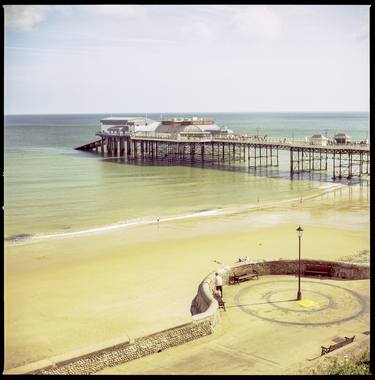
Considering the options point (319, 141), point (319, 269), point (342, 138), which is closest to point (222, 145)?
point (319, 141)

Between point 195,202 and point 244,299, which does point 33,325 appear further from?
point 195,202

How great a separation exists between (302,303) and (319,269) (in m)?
2.46

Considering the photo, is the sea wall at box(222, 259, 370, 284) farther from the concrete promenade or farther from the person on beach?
the person on beach

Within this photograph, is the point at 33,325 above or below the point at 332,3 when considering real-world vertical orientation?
below

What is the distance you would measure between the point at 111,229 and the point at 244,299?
47.5 ft

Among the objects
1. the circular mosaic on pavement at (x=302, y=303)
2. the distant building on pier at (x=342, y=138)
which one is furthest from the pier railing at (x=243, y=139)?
the circular mosaic on pavement at (x=302, y=303)

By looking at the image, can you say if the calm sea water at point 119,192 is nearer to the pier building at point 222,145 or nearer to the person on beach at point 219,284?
the pier building at point 222,145

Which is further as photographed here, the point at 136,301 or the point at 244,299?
the point at 136,301

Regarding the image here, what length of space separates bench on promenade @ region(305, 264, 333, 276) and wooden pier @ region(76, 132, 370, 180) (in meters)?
28.8

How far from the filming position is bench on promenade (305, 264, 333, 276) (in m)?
15.8

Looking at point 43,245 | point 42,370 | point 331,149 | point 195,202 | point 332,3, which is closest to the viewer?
point 332,3

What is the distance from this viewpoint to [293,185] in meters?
42.8

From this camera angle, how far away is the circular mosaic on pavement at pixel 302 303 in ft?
41.9

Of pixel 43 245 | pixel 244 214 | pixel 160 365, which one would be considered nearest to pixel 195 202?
pixel 244 214
